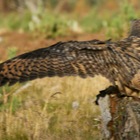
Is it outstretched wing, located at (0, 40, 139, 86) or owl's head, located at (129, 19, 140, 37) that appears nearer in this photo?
outstretched wing, located at (0, 40, 139, 86)

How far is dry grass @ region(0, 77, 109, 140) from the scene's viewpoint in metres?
4.56

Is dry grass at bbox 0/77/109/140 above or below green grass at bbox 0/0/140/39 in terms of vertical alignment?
below

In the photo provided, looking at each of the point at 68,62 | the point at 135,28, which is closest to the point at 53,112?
the point at 68,62

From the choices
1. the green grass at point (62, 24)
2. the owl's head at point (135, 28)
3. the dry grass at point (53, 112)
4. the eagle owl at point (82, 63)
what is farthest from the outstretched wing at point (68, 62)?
the green grass at point (62, 24)

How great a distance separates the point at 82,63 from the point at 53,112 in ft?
2.72

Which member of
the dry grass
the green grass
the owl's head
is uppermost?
the green grass

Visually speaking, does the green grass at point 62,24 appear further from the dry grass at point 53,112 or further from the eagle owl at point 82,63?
the eagle owl at point 82,63

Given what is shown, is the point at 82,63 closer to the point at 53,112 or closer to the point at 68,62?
the point at 68,62

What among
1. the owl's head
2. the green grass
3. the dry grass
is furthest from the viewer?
the green grass

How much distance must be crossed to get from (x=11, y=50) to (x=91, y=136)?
1.81 metres

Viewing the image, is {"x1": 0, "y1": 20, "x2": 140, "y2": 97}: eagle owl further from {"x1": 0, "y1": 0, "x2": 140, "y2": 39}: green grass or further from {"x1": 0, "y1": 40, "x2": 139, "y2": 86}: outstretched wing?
{"x1": 0, "y1": 0, "x2": 140, "y2": 39}: green grass

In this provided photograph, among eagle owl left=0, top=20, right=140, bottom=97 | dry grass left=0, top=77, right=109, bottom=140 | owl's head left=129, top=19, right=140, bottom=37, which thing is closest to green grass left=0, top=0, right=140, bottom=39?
dry grass left=0, top=77, right=109, bottom=140

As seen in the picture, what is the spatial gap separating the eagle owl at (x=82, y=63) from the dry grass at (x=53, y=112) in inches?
18.3

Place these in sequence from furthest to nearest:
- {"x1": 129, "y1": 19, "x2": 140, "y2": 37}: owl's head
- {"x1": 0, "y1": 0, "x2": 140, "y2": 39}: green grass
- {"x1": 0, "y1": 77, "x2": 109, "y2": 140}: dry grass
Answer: {"x1": 0, "y1": 0, "x2": 140, "y2": 39}: green grass
{"x1": 129, "y1": 19, "x2": 140, "y2": 37}: owl's head
{"x1": 0, "y1": 77, "x2": 109, "y2": 140}: dry grass
